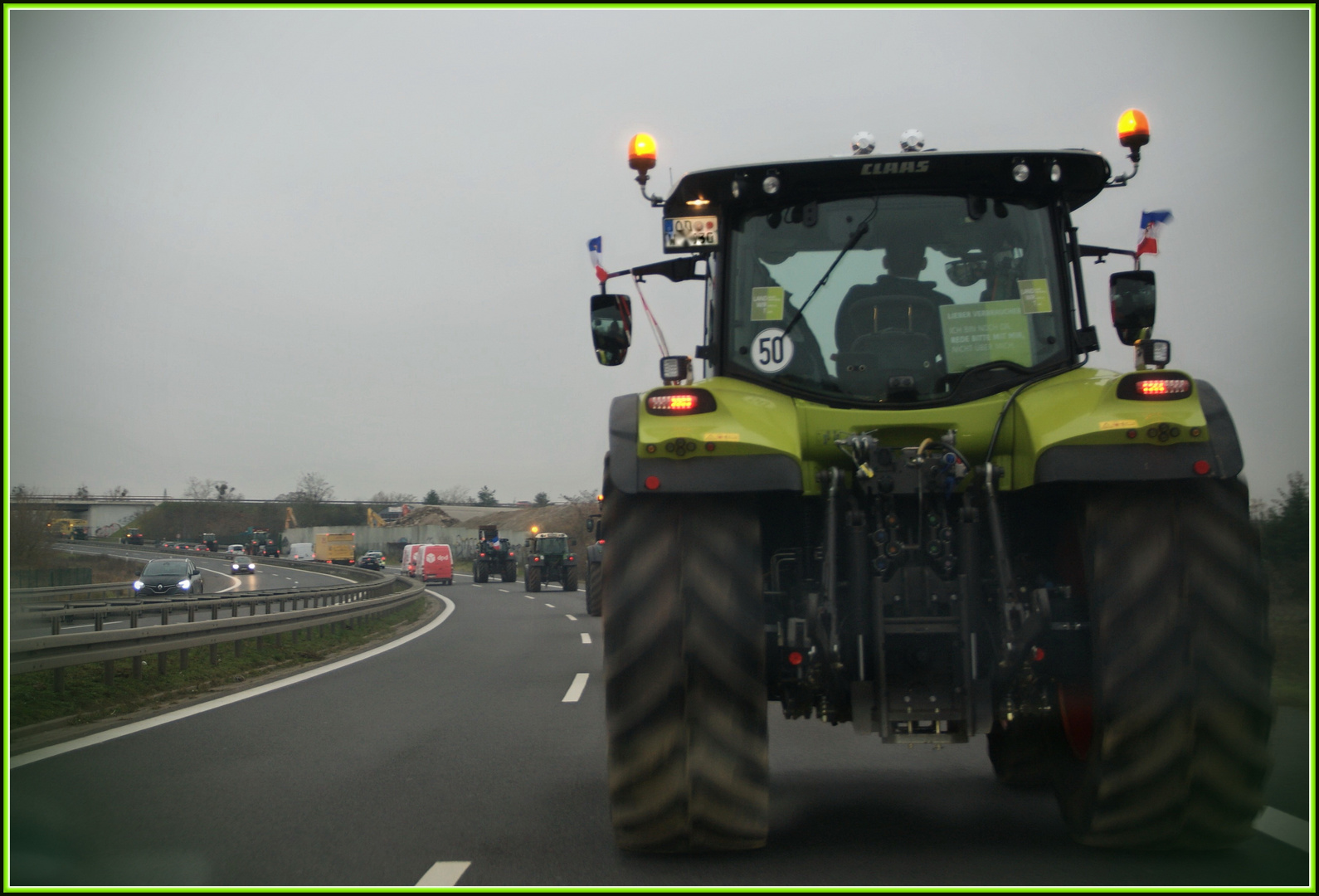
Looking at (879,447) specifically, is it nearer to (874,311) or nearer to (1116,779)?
(874,311)

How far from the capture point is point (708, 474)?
14.5 ft

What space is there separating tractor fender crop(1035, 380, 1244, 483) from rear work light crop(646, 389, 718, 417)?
138 cm

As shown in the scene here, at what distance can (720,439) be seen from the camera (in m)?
4.45

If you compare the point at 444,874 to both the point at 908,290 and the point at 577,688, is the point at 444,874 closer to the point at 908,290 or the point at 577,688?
the point at 908,290

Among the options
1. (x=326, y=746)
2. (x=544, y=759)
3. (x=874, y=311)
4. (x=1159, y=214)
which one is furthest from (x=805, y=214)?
(x=326, y=746)

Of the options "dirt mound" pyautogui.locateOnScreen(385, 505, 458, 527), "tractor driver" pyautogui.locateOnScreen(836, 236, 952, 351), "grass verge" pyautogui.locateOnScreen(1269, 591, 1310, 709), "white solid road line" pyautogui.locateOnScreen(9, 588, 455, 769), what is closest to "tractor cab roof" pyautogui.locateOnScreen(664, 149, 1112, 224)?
"tractor driver" pyautogui.locateOnScreen(836, 236, 952, 351)

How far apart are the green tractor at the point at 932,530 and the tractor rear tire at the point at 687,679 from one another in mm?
10

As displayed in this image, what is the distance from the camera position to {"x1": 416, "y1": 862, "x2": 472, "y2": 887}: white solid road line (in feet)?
14.5

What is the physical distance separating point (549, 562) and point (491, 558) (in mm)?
14407

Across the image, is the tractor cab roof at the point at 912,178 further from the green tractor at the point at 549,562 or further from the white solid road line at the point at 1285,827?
the green tractor at the point at 549,562

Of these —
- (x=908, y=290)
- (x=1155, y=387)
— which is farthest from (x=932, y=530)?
(x=908, y=290)

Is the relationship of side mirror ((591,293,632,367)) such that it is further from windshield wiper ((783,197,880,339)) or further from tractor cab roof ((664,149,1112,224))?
windshield wiper ((783,197,880,339))

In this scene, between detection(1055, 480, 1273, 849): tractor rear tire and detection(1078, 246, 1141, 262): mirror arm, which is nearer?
detection(1055, 480, 1273, 849): tractor rear tire

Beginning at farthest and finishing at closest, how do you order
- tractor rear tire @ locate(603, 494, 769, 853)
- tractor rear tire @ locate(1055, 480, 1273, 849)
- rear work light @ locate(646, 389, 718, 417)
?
rear work light @ locate(646, 389, 718, 417) → tractor rear tire @ locate(603, 494, 769, 853) → tractor rear tire @ locate(1055, 480, 1273, 849)
